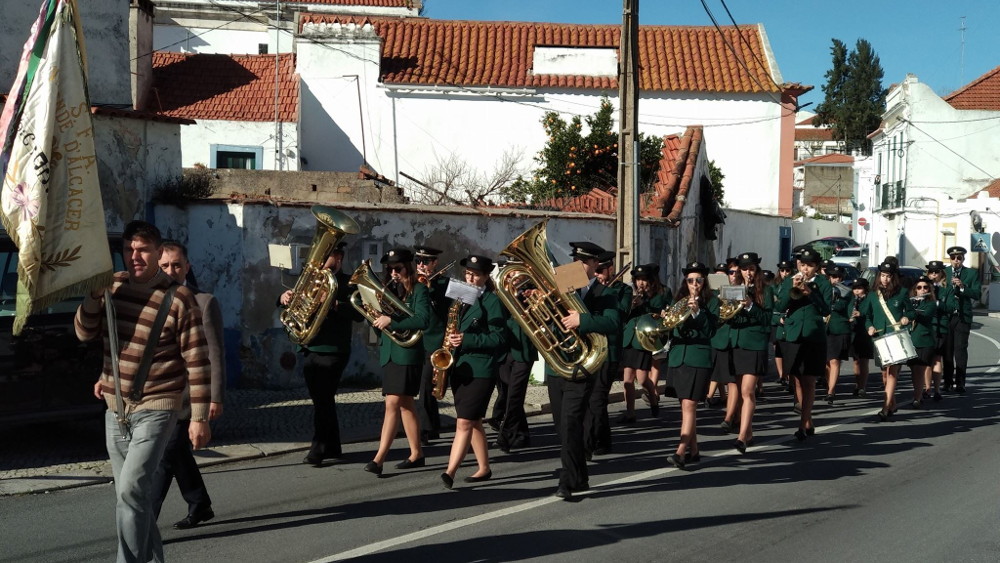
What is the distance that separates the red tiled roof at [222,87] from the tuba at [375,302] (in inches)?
744

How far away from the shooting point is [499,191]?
86.9ft

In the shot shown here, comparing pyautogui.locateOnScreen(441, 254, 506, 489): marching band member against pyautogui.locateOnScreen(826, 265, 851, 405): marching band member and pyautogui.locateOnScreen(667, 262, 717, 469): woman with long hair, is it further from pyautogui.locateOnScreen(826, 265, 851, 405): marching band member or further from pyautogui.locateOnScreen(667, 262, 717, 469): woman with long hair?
pyautogui.locateOnScreen(826, 265, 851, 405): marching band member

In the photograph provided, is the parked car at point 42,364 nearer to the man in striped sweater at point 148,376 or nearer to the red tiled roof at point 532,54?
the man in striped sweater at point 148,376

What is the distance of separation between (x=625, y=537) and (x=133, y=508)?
310cm

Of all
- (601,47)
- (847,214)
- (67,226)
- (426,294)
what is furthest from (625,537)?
(847,214)

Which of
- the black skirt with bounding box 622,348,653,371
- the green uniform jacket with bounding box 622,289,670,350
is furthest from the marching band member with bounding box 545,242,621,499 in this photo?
the black skirt with bounding box 622,348,653,371

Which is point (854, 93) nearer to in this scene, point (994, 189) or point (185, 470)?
point (994, 189)

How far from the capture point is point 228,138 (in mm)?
25844

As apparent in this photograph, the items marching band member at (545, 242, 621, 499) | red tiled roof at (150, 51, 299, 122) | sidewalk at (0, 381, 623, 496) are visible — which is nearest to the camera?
marching band member at (545, 242, 621, 499)

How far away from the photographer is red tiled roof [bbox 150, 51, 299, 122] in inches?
1035

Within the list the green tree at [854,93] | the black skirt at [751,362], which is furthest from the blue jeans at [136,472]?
the green tree at [854,93]

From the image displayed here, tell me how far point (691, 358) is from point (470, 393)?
2.06 metres

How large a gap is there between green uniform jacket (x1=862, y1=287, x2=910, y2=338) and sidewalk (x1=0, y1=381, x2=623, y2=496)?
406 cm

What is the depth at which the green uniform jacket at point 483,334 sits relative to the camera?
7.82 meters
